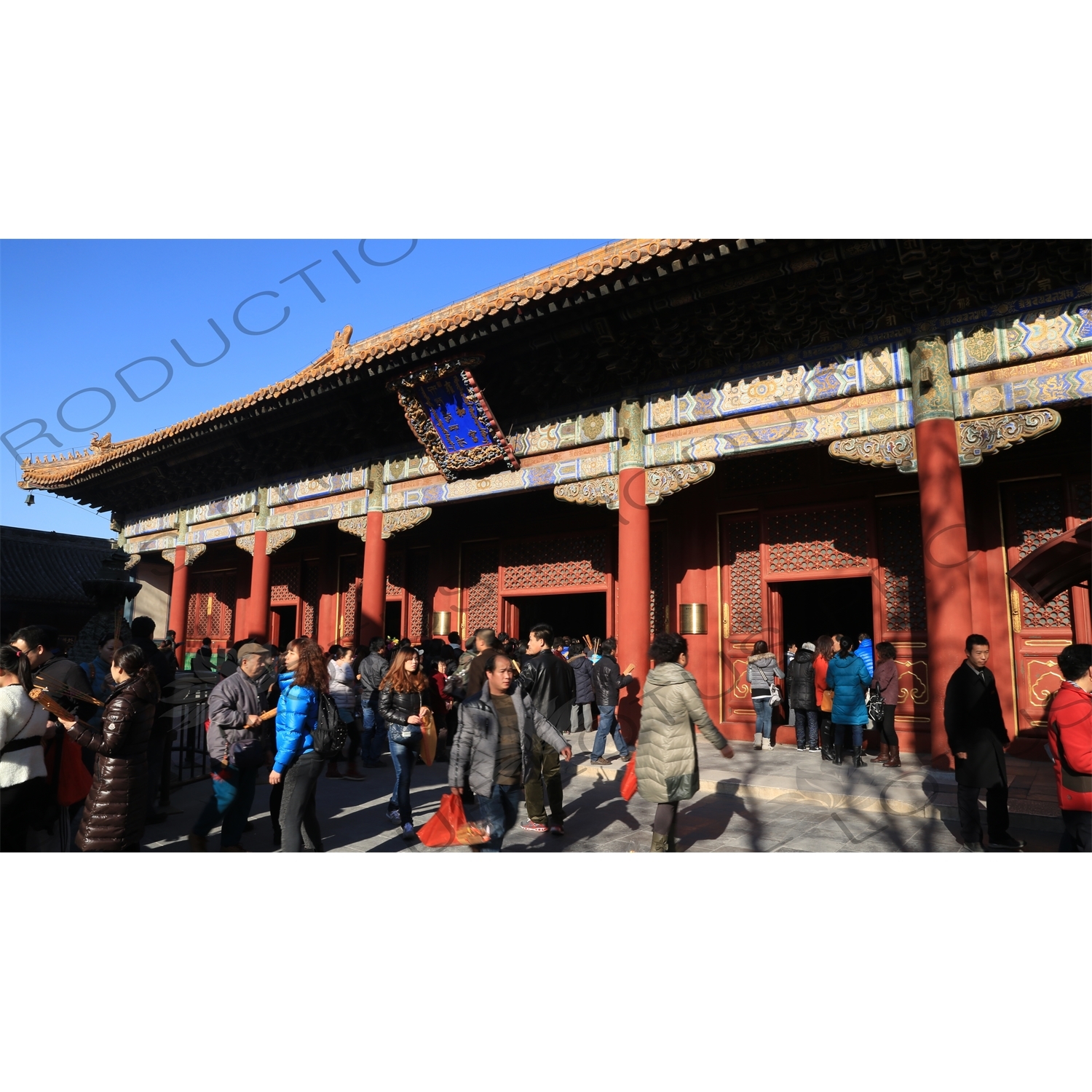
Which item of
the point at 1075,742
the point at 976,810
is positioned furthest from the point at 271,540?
the point at 1075,742

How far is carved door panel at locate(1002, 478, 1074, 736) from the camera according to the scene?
7.25m

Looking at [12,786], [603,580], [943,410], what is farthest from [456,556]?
[12,786]

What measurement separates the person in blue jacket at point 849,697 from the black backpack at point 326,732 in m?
4.95

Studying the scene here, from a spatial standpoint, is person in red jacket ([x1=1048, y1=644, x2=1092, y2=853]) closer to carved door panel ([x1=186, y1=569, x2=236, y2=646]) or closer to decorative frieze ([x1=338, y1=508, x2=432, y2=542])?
decorative frieze ([x1=338, y1=508, x2=432, y2=542])

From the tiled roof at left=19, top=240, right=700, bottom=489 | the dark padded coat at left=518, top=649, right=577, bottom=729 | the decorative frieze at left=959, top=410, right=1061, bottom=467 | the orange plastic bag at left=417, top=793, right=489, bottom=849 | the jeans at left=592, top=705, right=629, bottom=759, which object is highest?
the tiled roof at left=19, top=240, right=700, bottom=489

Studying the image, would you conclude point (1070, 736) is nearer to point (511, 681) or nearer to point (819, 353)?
point (511, 681)

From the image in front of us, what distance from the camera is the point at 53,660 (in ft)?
14.7

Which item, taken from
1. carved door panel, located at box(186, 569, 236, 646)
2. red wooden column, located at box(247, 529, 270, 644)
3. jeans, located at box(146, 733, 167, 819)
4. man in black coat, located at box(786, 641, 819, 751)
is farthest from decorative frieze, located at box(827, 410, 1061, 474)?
carved door panel, located at box(186, 569, 236, 646)

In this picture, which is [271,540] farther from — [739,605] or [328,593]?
[739,605]

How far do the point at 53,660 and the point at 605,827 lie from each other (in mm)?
3822

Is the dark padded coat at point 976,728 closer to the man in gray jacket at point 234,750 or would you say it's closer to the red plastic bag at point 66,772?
the man in gray jacket at point 234,750

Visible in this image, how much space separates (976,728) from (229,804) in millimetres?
4692

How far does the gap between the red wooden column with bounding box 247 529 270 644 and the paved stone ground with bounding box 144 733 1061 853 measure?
21.0 ft

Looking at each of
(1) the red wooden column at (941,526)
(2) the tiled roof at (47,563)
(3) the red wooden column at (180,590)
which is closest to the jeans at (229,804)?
(1) the red wooden column at (941,526)
